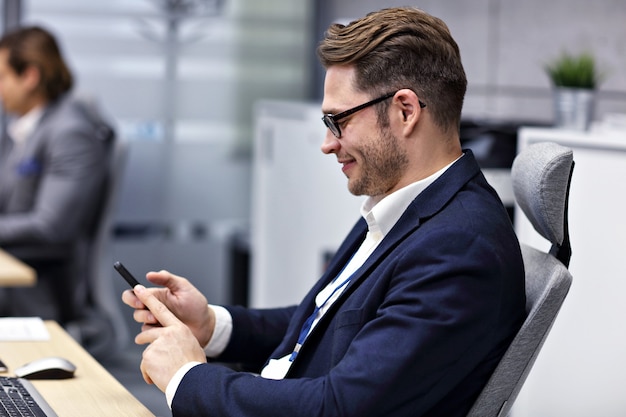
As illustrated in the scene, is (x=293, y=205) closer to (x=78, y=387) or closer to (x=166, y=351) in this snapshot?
(x=78, y=387)

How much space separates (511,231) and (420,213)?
150 millimetres

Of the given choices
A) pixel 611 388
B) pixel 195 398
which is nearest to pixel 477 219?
pixel 195 398

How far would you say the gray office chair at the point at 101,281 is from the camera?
418 centimetres

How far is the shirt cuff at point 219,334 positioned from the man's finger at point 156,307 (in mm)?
255

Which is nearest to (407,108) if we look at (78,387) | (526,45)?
(78,387)

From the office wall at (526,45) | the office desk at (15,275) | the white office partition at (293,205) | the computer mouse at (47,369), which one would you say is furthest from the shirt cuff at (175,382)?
the office wall at (526,45)

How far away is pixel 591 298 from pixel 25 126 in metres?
2.46

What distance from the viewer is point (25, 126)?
167 inches

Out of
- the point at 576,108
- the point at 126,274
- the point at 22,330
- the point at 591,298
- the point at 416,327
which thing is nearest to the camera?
the point at 416,327

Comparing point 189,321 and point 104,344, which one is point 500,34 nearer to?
point 104,344

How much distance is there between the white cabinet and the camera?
9.17 ft

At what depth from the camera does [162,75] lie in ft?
17.1

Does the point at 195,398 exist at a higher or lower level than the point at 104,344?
higher

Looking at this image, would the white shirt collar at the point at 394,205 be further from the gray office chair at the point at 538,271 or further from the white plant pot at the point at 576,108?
the white plant pot at the point at 576,108
